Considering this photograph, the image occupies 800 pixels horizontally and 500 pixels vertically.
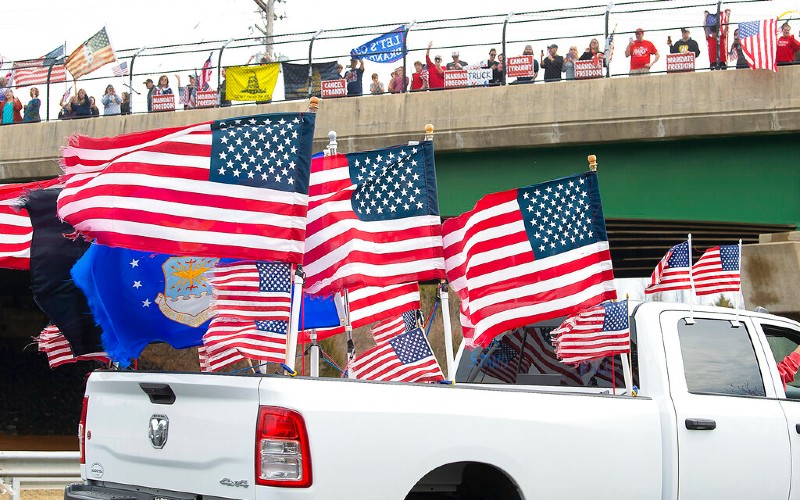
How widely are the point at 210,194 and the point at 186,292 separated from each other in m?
1.26

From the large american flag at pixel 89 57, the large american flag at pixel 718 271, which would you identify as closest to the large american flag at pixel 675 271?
the large american flag at pixel 718 271

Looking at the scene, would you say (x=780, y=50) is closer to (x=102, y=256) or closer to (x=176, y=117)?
(x=176, y=117)

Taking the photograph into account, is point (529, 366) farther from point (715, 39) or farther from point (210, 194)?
point (715, 39)

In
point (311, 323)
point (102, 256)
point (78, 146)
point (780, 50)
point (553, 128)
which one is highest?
point (780, 50)

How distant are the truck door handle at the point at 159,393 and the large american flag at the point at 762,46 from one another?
48.3 feet

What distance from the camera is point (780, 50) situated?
18.5m

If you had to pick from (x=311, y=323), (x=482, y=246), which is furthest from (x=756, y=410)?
(x=311, y=323)

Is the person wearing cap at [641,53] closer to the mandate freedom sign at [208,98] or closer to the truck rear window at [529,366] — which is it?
the mandate freedom sign at [208,98]

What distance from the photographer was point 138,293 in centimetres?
739

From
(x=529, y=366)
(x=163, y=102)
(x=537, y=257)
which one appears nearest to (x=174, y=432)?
(x=529, y=366)

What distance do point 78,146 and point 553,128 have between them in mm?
13566

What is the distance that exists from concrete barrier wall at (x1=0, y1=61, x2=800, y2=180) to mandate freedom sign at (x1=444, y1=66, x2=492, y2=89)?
271mm

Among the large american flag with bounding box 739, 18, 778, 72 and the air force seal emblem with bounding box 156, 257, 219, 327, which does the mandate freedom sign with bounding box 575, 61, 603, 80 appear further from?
the air force seal emblem with bounding box 156, 257, 219, 327

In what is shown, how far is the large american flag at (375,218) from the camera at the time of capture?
7.65 meters
